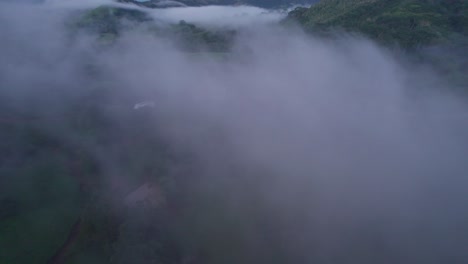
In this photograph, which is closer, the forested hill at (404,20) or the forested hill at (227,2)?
the forested hill at (404,20)

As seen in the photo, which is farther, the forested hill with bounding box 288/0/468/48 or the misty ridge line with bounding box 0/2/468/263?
the forested hill with bounding box 288/0/468/48

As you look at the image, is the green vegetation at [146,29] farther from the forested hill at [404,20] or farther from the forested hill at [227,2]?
the forested hill at [227,2]

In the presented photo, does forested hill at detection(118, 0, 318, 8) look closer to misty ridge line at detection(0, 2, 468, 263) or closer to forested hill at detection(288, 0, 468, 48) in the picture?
misty ridge line at detection(0, 2, 468, 263)

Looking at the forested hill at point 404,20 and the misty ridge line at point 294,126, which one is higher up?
the forested hill at point 404,20

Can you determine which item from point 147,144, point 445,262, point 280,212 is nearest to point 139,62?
point 147,144

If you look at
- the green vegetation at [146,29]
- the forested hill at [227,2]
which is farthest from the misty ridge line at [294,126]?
the forested hill at [227,2]

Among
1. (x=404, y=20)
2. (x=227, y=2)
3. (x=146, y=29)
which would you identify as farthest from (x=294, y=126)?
(x=227, y=2)

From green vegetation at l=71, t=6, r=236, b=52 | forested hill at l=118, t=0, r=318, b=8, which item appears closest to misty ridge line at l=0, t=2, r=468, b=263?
green vegetation at l=71, t=6, r=236, b=52

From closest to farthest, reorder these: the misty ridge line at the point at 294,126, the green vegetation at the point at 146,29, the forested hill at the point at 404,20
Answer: the misty ridge line at the point at 294,126
the forested hill at the point at 404,20
the green vegetation at the point at 146,29
